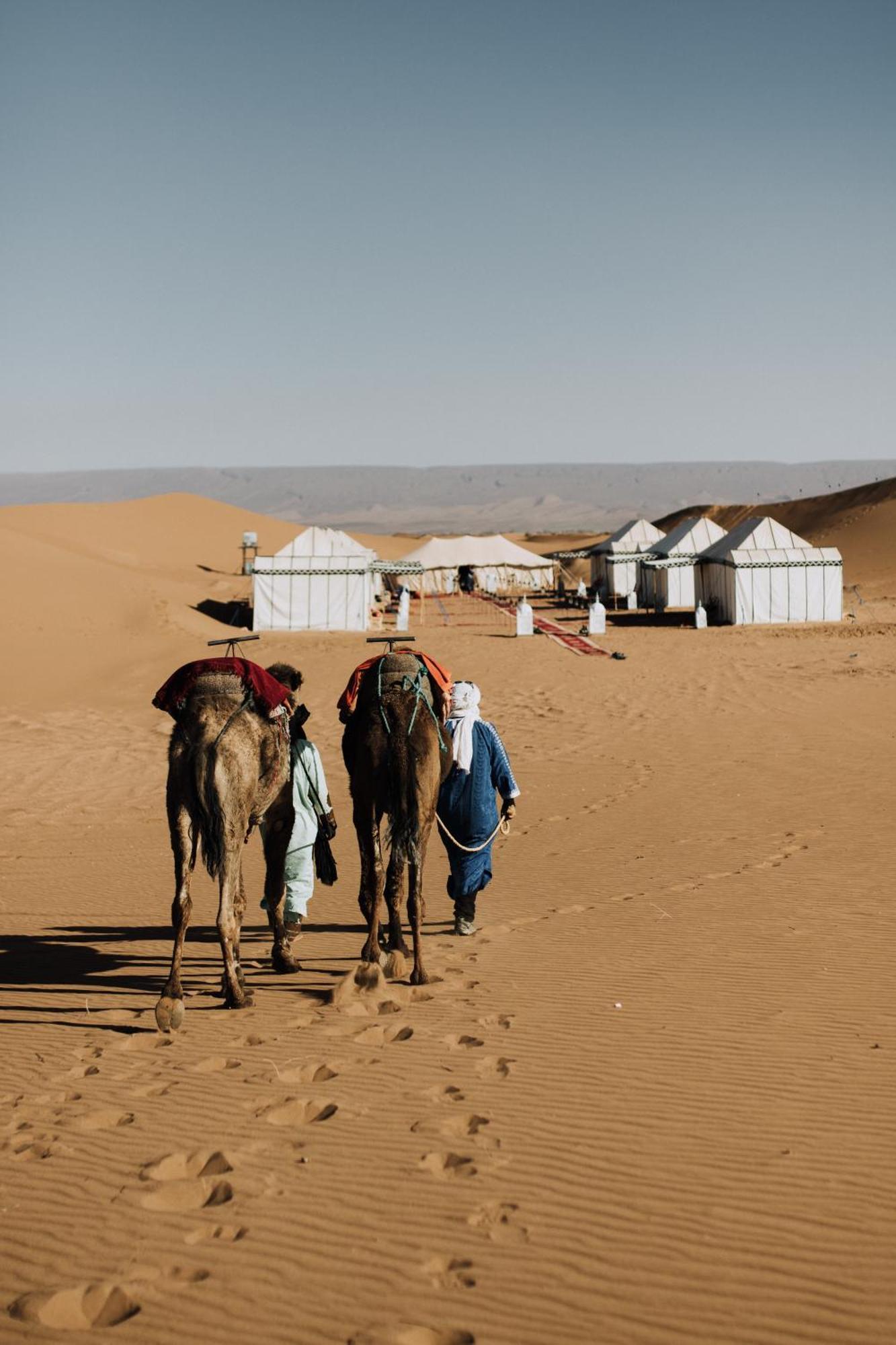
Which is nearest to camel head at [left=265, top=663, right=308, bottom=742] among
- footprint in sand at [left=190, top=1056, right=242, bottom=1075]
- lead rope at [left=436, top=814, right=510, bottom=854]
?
lead rope at [left=436, top=814, right=510, bottom=854]

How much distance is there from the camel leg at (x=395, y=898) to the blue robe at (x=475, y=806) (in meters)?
0.89

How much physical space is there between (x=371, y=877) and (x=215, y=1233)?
10.5 feet

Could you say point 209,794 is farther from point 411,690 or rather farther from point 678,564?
point 678,564

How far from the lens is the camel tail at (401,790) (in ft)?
23.0

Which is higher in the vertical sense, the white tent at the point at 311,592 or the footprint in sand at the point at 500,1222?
the white tent at the point at 311,592

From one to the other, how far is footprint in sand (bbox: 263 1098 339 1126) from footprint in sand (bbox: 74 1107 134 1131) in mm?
603

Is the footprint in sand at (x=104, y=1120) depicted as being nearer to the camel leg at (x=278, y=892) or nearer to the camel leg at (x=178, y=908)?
the camel leg at (x=178, y=908)

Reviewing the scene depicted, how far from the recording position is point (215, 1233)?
3.90 m

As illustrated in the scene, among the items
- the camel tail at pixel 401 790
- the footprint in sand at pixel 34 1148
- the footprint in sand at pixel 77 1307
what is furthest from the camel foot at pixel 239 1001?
the footprint in sand at pixel 77 1307

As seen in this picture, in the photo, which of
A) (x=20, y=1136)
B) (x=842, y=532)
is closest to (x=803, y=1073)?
(x=20, y=1136)

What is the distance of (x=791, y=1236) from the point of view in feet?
12.6

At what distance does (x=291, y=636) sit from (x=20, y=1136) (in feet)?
103

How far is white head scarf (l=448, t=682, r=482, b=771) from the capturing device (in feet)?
27.1

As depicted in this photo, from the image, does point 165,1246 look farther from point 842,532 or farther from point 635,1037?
point 842,532
